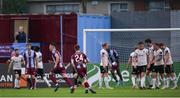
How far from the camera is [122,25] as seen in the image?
167ft

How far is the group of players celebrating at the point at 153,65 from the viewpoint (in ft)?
116

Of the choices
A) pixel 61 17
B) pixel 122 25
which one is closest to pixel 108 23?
pixel 122 25

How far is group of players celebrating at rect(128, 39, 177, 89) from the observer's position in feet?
116

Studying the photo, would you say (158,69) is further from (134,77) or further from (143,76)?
(134,77)

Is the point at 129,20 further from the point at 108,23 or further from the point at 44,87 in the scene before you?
the point at 44,87

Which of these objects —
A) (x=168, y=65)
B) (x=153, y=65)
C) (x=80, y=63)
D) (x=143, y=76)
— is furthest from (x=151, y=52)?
(x=80, y=63)

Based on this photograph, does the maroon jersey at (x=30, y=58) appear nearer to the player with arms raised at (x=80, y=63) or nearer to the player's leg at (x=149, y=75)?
the player's leg at (x=149, y=75)

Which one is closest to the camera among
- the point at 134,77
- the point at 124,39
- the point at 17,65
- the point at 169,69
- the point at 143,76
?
the point at 143,76

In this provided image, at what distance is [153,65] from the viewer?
1390 inches

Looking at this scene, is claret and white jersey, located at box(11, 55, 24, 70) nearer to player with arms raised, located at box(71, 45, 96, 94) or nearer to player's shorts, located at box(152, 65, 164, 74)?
player's shorts, located at box(152, 65, 164, 74)

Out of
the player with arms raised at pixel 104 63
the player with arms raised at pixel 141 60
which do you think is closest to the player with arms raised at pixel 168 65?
the player with arms raised at pixel 141 60

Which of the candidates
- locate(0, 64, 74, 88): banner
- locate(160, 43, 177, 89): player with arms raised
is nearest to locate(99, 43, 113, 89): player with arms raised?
locate(0, 64, 74, 88): banner

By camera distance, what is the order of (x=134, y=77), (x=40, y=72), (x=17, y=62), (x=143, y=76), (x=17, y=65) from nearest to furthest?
(x=143, y=76) → (x=134, y=77) → (x=40, y=72) → (x=17, y=65) → (x=17, y=62)

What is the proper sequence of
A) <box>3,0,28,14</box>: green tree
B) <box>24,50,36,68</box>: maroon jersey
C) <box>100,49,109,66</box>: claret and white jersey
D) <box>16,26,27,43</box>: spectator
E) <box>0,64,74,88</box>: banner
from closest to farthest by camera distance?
<box>100,49,109,66</box>: claret and white jersey < <box>24,50,36,68</box>: maroon jersey < <box>0,64,74,88</box>: banner < <box>16,26,27,43</box>: spectator < <box>3,0,28,14</box>: green tree
